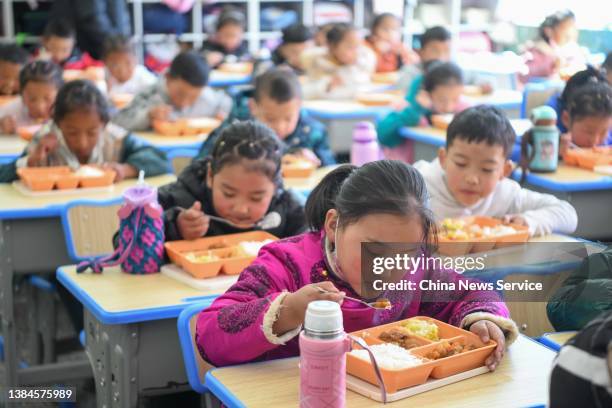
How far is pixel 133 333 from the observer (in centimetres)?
221

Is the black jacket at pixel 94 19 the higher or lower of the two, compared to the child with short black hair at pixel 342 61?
higher

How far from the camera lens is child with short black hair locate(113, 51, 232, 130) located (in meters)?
4.98

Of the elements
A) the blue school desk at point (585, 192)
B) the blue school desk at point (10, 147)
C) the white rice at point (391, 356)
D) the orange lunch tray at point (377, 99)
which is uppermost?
the orange lunch tray at point (377, 99)

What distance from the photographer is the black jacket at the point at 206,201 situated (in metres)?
2.78

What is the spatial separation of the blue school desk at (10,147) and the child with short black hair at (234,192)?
1.44 meters

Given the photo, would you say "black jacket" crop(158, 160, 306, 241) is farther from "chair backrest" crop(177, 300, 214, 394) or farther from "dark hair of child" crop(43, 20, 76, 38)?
"dark hair of child" crop(43, 20, 76, 38)

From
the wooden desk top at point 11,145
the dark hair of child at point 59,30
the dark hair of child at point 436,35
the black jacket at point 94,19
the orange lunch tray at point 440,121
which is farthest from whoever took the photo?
the black jacket at point 94,19

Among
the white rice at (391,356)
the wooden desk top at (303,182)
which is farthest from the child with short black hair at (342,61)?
the white rice at (391,356)

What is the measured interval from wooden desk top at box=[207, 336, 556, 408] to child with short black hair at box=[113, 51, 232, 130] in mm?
3344

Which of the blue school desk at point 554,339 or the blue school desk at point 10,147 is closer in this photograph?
the blue school desk at point 554,339

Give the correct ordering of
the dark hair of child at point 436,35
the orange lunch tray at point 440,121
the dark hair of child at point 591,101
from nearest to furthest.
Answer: the dark hair of child at point 591,101 → the orange lunch tray at point 440,121 → the dark hair of child at point 436,35

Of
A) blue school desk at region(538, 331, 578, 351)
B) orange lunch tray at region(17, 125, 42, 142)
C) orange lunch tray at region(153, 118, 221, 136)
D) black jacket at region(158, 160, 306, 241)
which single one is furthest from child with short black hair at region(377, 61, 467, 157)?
blue school desk at region(538, 331, 578, 351)

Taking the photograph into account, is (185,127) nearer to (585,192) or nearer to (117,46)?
(585,192)

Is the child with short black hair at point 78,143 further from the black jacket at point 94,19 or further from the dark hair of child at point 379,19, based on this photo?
the dark hair of child at point 379,19
